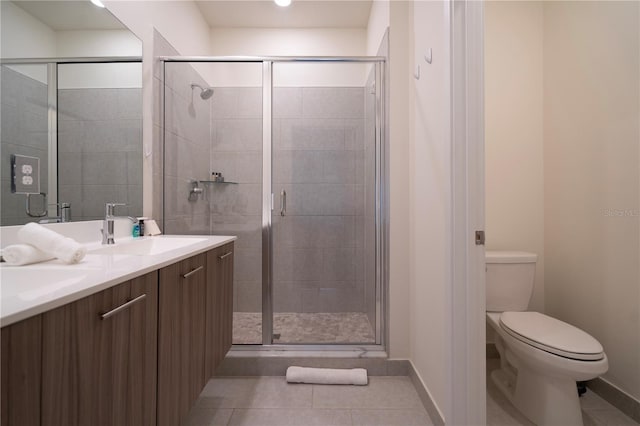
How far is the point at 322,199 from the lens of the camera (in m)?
2.18

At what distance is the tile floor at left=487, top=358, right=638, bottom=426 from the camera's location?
1.34 metres

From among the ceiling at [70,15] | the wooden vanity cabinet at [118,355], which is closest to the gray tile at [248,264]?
the wooden vanity cabinet at [118,355]

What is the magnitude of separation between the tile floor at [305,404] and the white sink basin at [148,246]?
33.6 inches

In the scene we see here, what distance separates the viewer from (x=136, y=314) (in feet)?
2.61

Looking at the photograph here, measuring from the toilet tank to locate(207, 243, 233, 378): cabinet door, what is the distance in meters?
1.55

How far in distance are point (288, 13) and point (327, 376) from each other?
292 cm

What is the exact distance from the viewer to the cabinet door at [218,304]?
1.30m

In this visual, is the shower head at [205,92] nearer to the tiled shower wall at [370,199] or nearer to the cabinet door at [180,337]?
the tiled shower wall at [370,199]

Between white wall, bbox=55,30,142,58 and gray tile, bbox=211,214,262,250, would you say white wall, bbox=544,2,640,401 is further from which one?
white wall, bbox=55,30,142,58

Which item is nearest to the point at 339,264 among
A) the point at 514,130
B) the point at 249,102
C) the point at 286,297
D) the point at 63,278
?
the point at 286,297

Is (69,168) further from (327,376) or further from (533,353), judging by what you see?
(533,353)

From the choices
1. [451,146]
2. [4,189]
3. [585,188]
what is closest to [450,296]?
[451,146]

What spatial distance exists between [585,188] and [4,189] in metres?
2.74

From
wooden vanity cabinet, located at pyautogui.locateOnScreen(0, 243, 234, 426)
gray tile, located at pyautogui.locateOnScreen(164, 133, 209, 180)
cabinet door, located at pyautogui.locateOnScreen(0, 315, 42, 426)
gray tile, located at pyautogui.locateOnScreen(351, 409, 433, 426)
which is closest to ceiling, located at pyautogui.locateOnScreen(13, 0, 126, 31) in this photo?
gray tile, located at pyautogui.locateOnScreen(164, 133, 209, 180)
